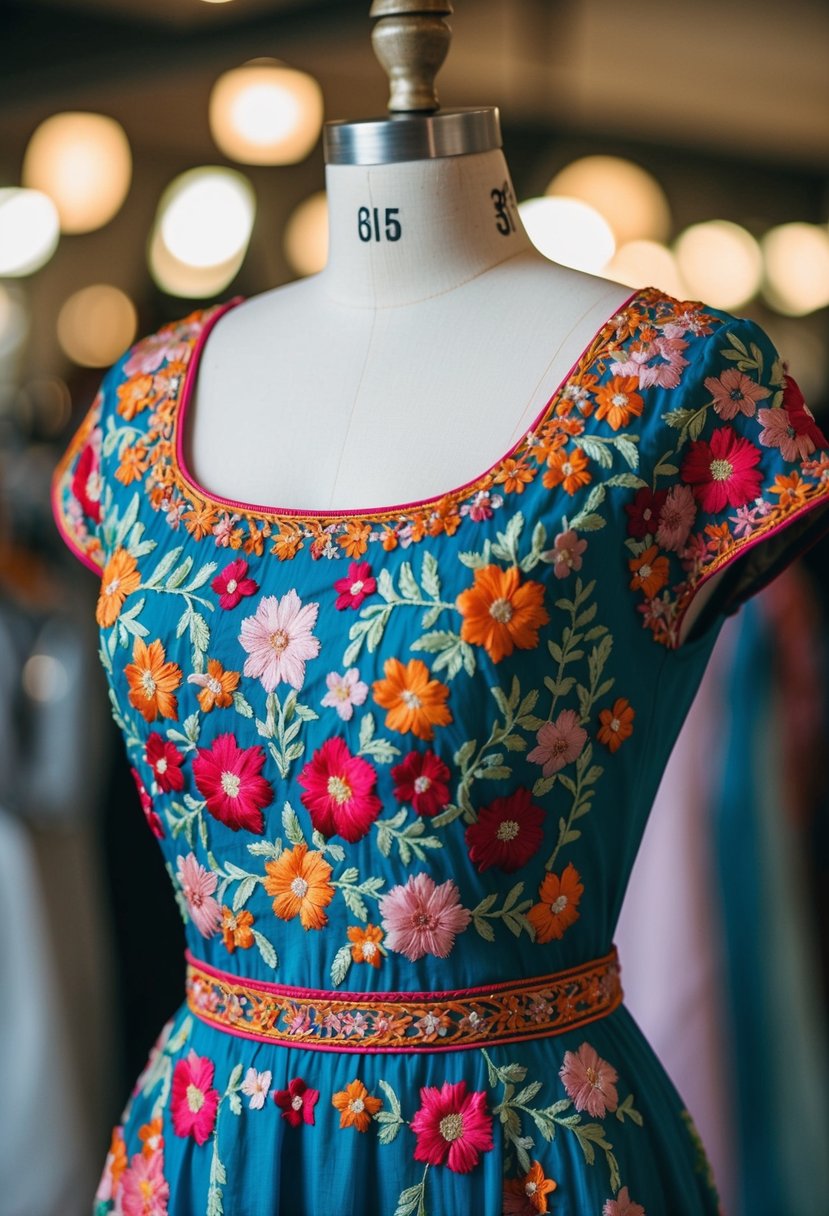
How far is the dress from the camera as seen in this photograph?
1.00 meters

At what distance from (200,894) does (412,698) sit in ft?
0.81

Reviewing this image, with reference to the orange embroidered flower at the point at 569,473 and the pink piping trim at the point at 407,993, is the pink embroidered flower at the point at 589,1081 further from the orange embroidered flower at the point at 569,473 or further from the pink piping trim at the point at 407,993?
the orange embroidered flower at the point at 569,473

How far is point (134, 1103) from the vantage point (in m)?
1.19

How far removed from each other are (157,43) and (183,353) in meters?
2.75

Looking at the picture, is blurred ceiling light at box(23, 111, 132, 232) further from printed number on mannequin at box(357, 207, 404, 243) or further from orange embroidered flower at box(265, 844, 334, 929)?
orange embroidered flower at box(265, 844, 334, 929)

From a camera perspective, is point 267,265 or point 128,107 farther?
point 267,265

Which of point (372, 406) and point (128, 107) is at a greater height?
point (128, 107)

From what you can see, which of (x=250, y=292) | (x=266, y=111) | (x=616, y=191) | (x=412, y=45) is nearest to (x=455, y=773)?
(x=412, y=45)

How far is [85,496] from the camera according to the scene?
4.14 feet

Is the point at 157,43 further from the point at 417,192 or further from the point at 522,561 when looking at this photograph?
the point at 522,561

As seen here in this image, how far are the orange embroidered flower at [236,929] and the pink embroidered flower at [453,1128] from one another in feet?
0.57

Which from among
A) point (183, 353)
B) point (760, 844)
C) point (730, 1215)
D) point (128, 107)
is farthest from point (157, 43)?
point (730, 1215)

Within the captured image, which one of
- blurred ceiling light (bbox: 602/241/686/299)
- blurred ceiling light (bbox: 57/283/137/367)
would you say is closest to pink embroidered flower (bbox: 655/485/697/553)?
blurred ceiling light (bbox: 602/241/686/299)

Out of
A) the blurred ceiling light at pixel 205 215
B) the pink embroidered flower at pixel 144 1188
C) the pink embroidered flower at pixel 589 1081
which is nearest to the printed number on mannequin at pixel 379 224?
the pink embroidered flower at pixel 589 1081
